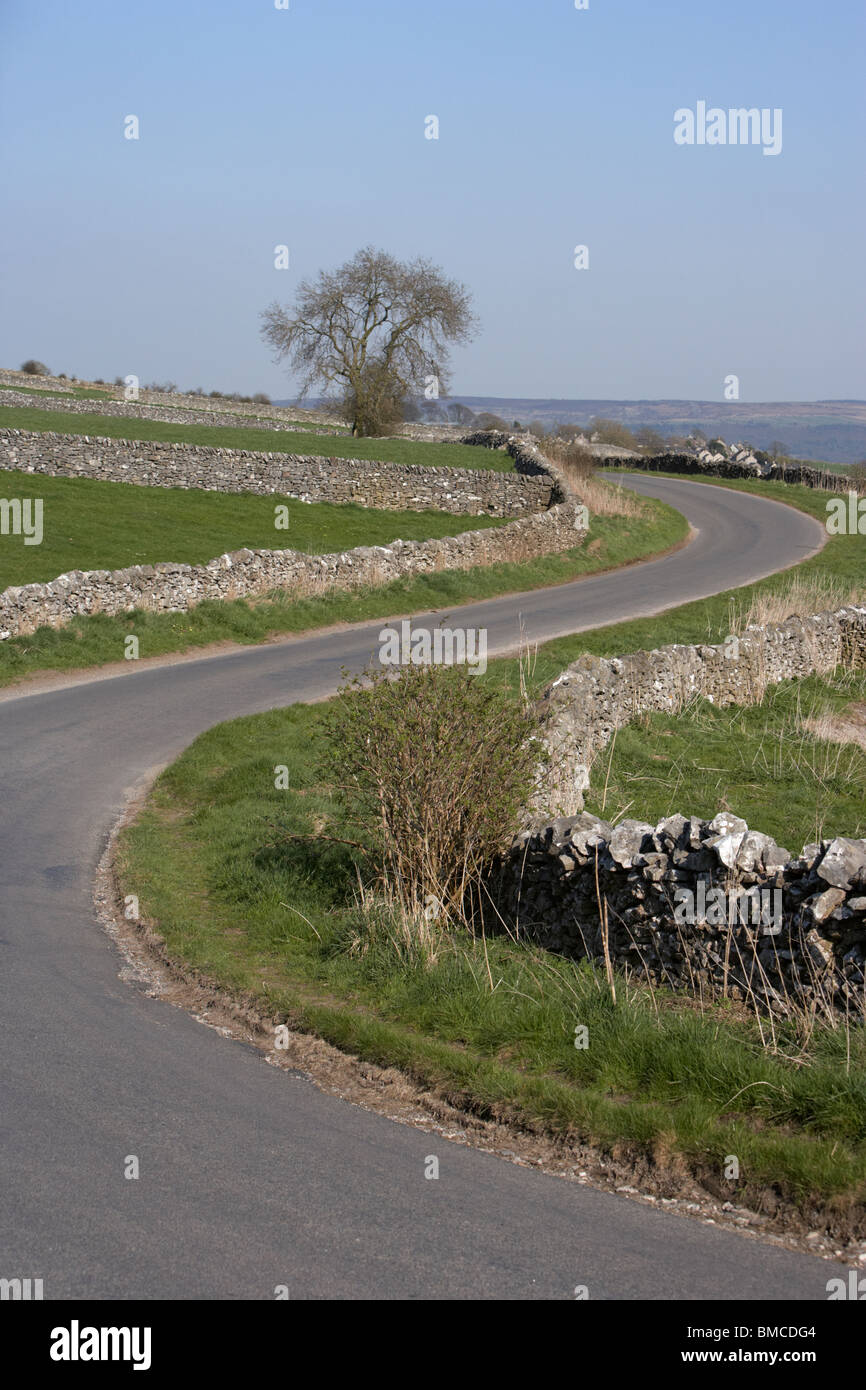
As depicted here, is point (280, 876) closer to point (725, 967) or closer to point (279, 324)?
point (725, 967)

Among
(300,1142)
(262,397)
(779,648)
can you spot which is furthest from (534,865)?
(262,397)

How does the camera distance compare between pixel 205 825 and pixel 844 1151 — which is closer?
pixel 844 1151

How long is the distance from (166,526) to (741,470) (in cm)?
3670

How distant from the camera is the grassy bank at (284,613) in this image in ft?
65.1

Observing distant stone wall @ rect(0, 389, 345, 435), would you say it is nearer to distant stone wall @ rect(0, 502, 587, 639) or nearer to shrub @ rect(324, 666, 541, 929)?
distant stone wall @ rect(0, 502, 587, 639)

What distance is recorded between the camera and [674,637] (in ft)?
69.0

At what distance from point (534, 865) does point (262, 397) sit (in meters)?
98.6

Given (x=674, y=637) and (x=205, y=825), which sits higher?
(x=674, y=637)

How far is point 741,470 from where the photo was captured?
5859 cm

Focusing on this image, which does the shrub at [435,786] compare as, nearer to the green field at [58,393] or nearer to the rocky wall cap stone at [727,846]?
the rocky wall cap stone at [727,846]

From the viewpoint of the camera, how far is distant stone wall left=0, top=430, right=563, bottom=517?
39.5m

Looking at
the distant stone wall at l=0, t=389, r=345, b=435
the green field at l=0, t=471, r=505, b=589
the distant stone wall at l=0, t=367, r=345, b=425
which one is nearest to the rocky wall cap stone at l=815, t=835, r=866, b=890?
the green field at l=0, t=471, r=505, b=589

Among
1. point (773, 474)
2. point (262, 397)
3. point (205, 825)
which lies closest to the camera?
point (205, 825)

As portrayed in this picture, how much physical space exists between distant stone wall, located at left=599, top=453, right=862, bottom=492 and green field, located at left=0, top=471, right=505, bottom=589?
2270 centimetres
